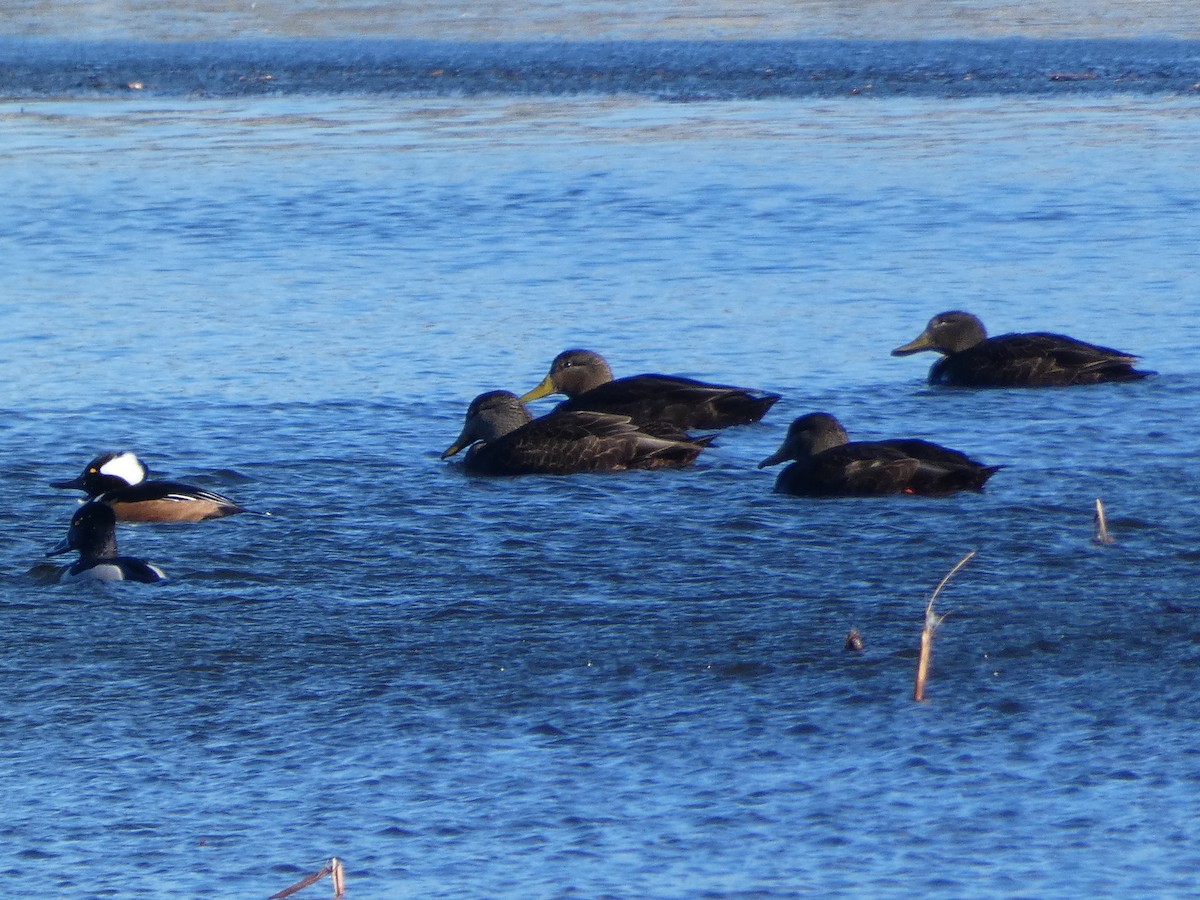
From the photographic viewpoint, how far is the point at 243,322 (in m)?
13.8

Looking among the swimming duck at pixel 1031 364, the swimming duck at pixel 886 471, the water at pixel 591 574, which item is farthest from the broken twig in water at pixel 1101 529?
the swimming duck at pixel 1031 364

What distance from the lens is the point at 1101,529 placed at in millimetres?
8141

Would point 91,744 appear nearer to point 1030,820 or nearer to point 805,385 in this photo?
point 1030,820

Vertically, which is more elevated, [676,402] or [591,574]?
[676,402]

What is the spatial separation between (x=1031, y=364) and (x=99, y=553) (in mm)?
5351

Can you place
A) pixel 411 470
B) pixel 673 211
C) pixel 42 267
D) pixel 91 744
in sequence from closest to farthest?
pixel 91 744 → pixel 411 470 → pixel 42 267 → pixel 673 211

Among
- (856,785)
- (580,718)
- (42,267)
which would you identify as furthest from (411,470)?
(42,267)

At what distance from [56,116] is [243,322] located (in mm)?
12962

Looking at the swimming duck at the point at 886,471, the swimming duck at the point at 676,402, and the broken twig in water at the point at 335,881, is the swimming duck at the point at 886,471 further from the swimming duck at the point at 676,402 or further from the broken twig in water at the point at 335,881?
the broken twig in water at the point at 335,881

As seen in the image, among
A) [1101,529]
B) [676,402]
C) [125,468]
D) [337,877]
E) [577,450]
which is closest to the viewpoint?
[337,877]

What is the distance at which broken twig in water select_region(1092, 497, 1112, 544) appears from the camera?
8.10m

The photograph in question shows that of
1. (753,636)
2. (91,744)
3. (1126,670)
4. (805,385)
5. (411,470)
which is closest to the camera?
(91,744)

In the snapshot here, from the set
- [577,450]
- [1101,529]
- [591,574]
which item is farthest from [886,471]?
[591,574]

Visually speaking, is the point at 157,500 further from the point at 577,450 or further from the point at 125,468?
the point at 577,450
